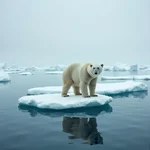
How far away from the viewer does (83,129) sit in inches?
253

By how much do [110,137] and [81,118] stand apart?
7.67ft

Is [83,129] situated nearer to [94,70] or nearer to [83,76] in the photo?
[94,70]

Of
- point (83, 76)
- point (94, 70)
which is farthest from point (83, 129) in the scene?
point (83, 76)

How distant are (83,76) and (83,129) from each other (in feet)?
11.7

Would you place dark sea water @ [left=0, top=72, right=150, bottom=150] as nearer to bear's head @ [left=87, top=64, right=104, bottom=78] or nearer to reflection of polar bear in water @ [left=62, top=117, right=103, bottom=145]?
reflection of polar bear in water @ [left=62, top=117, right=103, bottom=145]

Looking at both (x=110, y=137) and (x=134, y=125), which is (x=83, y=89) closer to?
(x=134, y=125)

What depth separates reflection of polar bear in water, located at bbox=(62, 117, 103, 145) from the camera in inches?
221

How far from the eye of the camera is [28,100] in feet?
33.0

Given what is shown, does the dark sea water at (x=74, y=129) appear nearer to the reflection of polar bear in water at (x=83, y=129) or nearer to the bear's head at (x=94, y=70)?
the reflection of polar bear in water at (x=83, y=129)

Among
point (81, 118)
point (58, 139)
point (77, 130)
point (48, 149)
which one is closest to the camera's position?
point (48, 149)

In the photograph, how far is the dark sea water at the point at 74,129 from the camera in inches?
203

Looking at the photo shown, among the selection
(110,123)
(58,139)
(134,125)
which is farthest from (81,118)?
(58,139)

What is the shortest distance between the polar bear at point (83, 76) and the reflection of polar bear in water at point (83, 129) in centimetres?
220

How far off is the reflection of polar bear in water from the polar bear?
7.20ft
